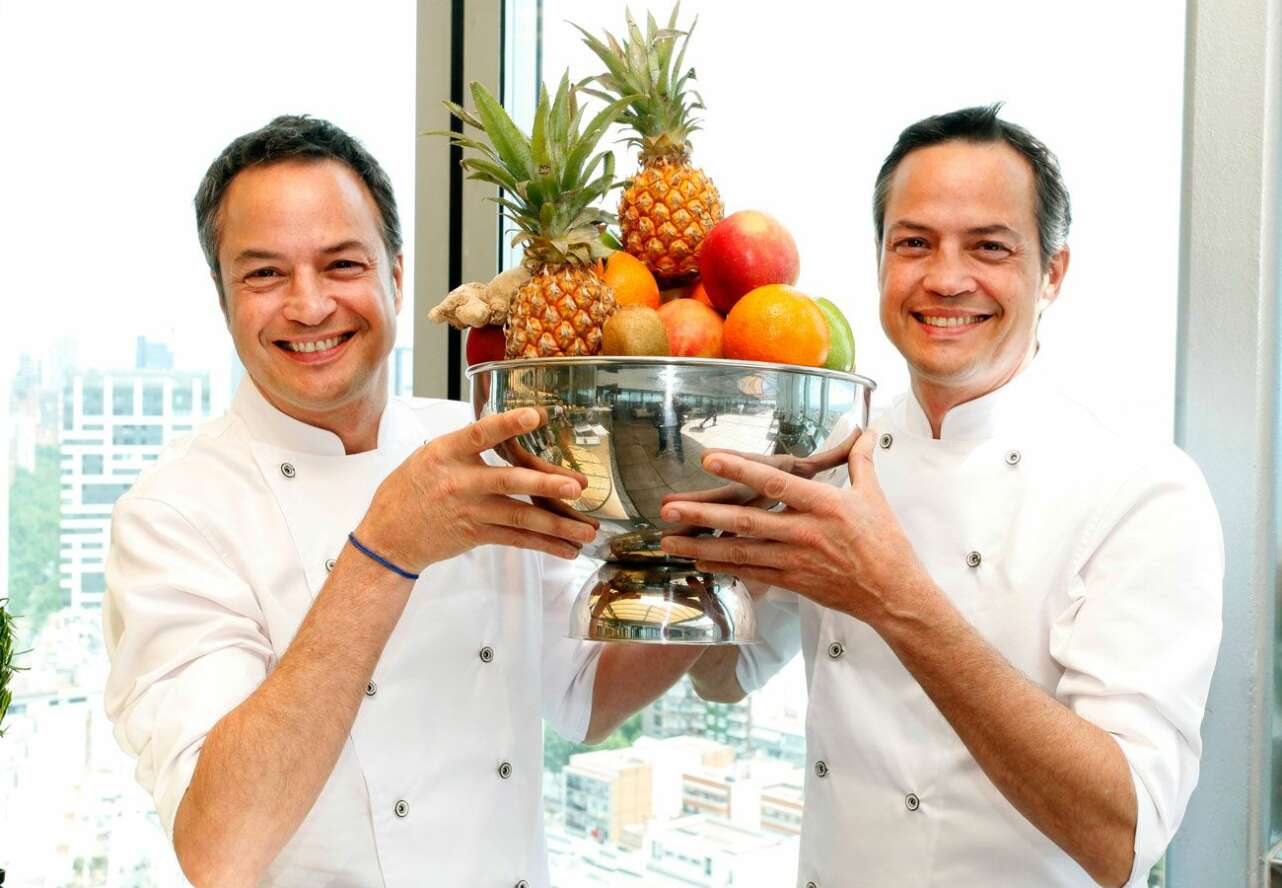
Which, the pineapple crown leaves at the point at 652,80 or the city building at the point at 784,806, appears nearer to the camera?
the pineapple crown leaves at the point at 652,80

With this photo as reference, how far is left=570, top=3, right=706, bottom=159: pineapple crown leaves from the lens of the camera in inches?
49.3

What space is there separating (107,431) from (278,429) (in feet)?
4.40

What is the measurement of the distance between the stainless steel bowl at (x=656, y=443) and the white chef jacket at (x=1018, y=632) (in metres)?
0.40

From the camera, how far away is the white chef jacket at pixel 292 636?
1.49 meters

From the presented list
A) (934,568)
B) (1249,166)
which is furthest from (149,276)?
(1249,166)

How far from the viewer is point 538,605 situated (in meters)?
1.78

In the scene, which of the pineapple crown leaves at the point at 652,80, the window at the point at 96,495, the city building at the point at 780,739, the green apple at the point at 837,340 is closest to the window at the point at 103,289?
the window at the point at 96,495

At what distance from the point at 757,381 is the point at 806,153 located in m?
1.16

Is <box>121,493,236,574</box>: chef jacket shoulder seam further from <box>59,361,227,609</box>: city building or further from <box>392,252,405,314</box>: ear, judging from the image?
<box>59,361,227,609</box>: city building

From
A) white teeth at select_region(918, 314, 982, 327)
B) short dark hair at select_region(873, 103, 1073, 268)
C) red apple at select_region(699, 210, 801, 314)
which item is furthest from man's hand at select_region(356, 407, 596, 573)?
short dark hair at select_region(873, 103, 1073, 268)

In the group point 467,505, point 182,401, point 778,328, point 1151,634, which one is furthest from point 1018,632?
point 182,401

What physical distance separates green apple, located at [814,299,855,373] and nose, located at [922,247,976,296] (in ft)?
0.90

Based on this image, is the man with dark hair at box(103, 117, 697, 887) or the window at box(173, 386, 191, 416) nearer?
the man with dark hair at box(103, 117, 697, 887)

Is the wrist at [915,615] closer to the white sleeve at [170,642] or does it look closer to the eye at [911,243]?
the eye at [911,243]
